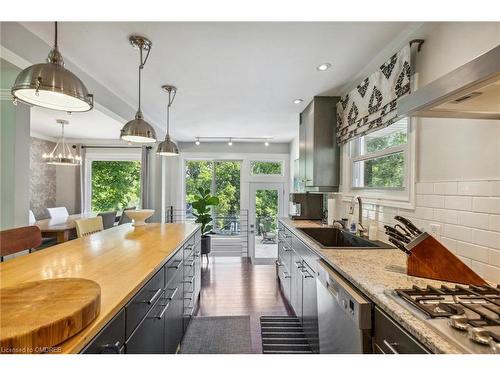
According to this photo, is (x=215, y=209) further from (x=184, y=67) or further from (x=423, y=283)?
(x=423, y=283)

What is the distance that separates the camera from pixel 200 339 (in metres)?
2.36

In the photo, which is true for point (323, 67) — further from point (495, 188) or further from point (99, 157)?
point (99, 157)

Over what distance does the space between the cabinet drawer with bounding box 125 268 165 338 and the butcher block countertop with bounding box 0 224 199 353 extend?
0.14 ft

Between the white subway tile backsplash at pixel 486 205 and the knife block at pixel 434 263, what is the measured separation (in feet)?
0.90

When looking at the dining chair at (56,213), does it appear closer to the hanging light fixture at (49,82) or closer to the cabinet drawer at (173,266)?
the cabinet drawer at (173,266)

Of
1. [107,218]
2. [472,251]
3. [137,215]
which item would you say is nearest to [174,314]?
[137,215]

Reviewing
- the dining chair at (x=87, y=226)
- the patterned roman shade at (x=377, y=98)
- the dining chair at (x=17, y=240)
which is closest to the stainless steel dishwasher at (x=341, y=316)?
the patterned roman shade at (x=377, y=98)

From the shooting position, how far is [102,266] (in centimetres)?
143

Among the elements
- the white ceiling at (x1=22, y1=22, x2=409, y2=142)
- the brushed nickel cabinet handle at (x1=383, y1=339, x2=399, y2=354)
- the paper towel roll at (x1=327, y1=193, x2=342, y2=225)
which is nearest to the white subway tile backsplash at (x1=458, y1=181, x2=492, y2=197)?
the brushed nickel cabinet handle at (x1=383, y1=339, x2=399, y2=354)

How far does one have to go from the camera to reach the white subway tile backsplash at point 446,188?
144 cm

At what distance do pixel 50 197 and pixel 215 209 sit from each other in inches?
156

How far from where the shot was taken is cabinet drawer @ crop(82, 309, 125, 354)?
84cm

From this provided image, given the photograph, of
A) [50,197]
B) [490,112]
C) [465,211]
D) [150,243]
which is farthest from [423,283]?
[50,197]

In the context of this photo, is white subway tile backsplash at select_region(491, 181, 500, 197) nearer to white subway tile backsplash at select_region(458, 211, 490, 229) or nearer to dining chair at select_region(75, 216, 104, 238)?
white subway tile backsplash at select_region(458, 211, 490, 229)
